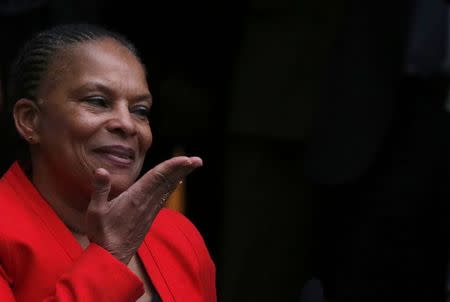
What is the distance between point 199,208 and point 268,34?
3.13 ft

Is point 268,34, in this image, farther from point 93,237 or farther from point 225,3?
point 93,237

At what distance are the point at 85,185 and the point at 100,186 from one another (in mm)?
241

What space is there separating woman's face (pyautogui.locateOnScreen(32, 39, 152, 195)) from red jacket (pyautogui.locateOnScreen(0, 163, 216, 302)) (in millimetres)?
114

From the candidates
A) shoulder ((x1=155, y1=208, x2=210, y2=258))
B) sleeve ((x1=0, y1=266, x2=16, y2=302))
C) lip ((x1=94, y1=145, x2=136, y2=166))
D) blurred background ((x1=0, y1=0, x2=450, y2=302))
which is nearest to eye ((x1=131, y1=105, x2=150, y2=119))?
lip ((x1=94, y1=145, x2=136, y2=166))

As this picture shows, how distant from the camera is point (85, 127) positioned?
2254 millimetres

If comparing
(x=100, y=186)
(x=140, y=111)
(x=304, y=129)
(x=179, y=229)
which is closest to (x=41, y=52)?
(x=140, y=111)

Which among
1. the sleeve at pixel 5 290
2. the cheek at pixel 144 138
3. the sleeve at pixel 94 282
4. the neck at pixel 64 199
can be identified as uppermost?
the cheek at pixel 144 138

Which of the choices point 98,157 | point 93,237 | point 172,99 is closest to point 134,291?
point 93,237

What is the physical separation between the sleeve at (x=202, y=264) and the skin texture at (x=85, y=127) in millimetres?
345

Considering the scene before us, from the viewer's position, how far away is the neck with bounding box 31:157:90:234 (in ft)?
7.62

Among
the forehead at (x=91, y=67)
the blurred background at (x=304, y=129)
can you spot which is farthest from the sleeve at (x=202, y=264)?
the blurred background at (x=304, y=129)

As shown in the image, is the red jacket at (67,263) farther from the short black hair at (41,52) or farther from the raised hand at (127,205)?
the short black hair at (41,52)

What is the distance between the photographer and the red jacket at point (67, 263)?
6.80 ft

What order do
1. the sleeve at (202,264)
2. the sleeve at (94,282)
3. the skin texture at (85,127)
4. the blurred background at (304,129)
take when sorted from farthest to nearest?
the blurred background at (304,129), the sleeve at (202,264), the skin texture at (85,127), the sleeve at (94,282)
